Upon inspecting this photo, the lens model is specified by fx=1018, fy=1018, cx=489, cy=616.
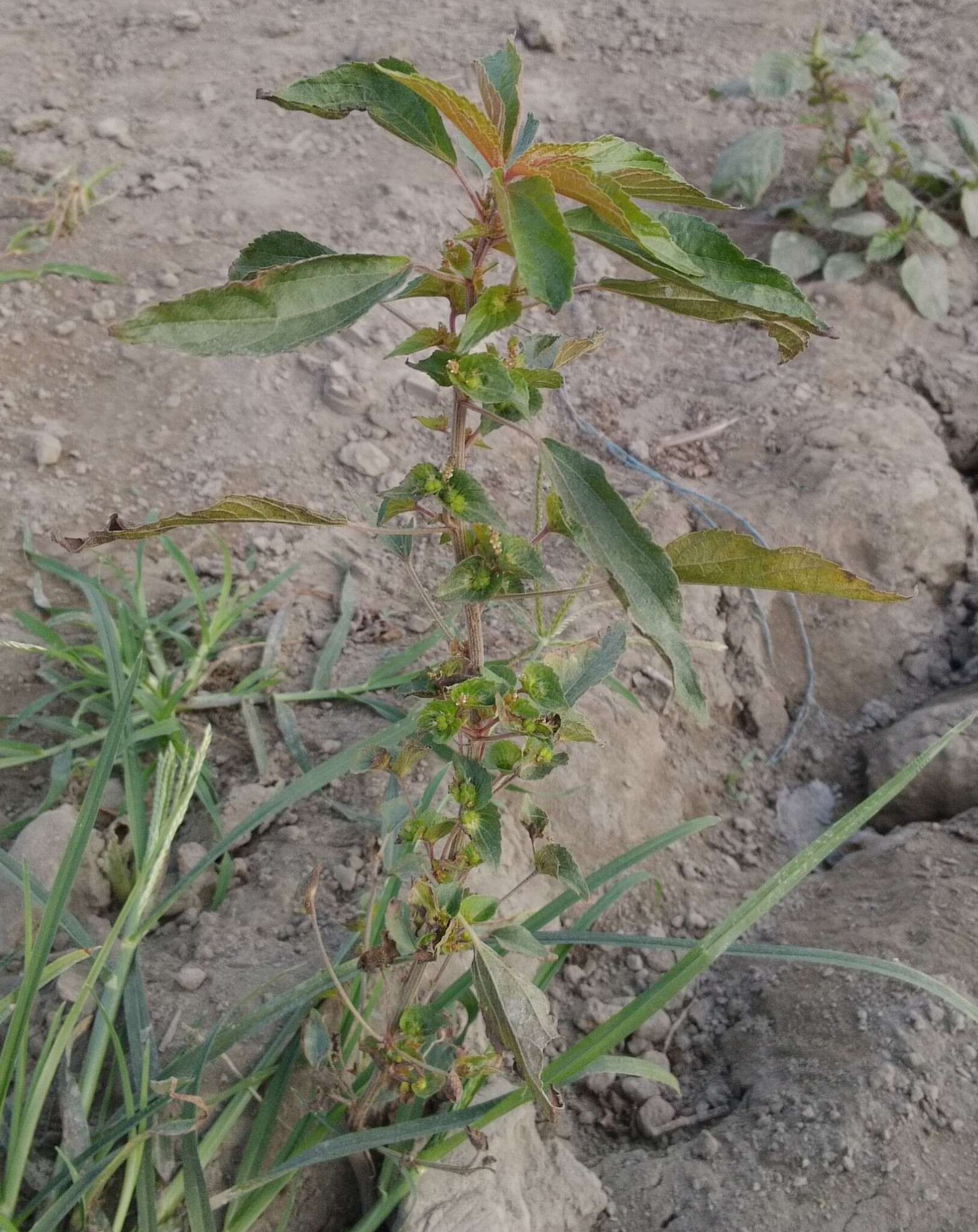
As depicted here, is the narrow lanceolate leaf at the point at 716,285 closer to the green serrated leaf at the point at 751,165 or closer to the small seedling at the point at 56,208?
the small seedling at the point at 56,208

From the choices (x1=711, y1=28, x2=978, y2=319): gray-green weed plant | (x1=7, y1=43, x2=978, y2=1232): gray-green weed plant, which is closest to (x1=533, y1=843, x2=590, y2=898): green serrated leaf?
(x1=7, y1=43, x2=978, y2=1232): gray-green weed plant

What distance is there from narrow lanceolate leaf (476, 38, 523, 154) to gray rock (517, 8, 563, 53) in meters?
3.72

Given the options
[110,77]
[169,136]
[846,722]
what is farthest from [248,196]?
[846,722]

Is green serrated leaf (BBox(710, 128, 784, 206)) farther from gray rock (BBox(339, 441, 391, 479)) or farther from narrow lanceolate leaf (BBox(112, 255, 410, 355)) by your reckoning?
narrow lanceolate leaf (BBox(112, 255, 410, 355))

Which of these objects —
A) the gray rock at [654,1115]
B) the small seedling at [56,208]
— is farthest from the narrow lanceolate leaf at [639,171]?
→ the small seedling at [56,208]

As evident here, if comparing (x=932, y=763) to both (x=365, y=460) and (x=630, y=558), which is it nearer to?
(x=365, y=460)

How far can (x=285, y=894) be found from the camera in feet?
5.68

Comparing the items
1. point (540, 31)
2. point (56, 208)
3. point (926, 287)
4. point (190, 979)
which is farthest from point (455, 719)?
point (540, 31)

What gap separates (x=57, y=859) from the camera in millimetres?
1690

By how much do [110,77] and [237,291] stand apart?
3.68 metres

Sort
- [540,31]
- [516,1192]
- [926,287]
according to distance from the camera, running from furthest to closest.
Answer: [540,31] → [926,287] → [516,1192]

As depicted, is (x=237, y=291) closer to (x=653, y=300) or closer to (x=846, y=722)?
(x=653, y=300)

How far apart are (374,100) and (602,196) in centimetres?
26

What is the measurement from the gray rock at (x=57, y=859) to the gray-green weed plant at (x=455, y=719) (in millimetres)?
189
